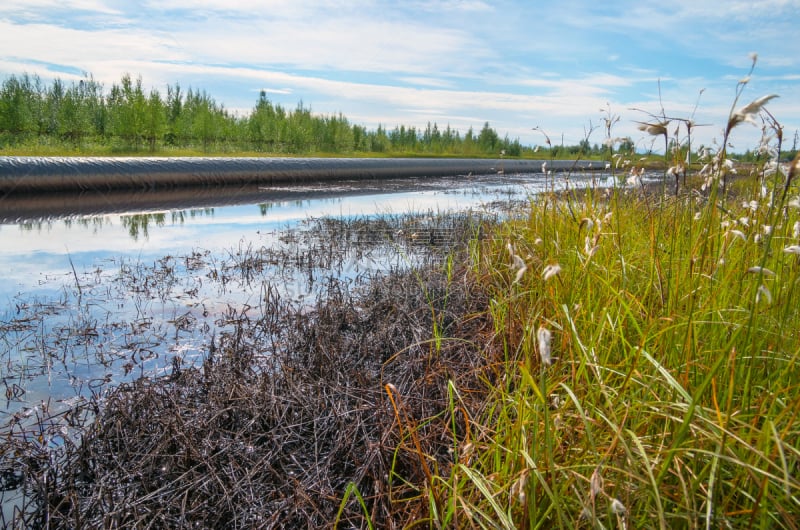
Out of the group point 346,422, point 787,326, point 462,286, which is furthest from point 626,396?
point 462,286

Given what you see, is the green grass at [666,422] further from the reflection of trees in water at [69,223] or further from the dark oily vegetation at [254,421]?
the reflection of trees in water at [69,223]

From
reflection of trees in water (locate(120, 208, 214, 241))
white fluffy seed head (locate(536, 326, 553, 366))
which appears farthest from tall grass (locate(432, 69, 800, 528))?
reflection of trees in water (locate(120, 208, 214, 241))

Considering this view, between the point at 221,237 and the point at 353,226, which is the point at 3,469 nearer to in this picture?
the point at 221,237

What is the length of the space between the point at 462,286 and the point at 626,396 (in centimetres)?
255

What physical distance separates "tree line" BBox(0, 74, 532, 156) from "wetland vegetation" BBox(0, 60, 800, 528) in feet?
73.0

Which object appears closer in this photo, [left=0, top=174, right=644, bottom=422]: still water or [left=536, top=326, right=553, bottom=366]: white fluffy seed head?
[left=536, top=326, right=553, bottom=366]: white fluffy seed head

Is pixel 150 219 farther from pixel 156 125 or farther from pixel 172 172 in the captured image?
pixel 156 125

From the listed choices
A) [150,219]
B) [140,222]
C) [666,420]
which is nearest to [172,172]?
[150,219]

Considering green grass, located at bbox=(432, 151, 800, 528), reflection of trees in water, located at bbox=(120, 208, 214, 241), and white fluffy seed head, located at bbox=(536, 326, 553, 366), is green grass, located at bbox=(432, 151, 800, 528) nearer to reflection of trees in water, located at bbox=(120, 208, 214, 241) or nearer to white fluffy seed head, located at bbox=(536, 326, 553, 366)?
white fluffy seed head, located at bbox=(536, 326, 553, 366)

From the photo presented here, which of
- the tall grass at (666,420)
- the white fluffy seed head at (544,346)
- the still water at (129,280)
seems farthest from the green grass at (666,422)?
the still water at (129,280)

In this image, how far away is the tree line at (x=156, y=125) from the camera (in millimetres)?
22422

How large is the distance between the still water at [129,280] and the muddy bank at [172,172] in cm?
100

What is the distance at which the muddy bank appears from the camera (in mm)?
10906

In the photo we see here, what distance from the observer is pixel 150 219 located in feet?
29.7
